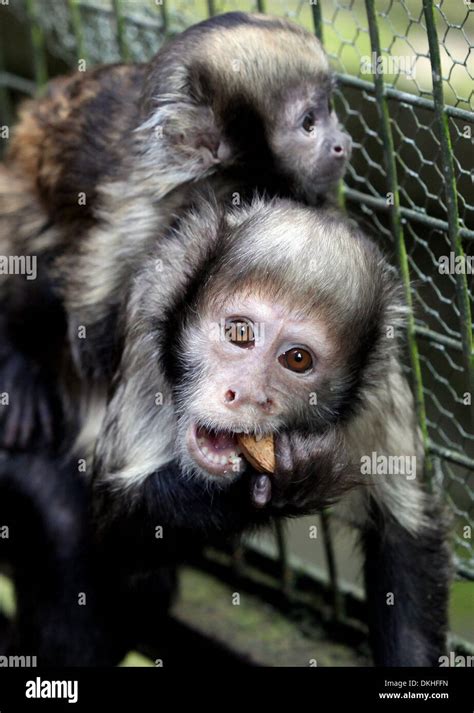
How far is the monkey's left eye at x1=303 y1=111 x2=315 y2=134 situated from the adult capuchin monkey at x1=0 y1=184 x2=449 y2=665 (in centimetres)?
55

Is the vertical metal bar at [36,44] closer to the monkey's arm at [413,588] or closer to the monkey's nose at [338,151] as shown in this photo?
the monkey's nose at [338,151]

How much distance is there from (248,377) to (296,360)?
0.56ft

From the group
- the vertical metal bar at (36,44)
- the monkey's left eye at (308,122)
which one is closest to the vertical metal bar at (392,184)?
the monkey's left eye at (308,122)

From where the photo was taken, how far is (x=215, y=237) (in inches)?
167

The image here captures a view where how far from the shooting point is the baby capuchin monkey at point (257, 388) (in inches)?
159

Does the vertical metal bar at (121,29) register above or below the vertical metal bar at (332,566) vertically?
above

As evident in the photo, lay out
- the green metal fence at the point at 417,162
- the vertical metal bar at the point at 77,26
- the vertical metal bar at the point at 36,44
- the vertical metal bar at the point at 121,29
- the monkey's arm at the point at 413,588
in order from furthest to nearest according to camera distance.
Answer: the vertical metal bar at the point at 36,44, the vertical metal bar at the point at 77,26, the vertical metal bar at the point at 121,29, the monkey's arm at the point at 413,588, the green metal fence at the point at 417,162

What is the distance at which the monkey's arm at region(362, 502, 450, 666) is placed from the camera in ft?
15.7

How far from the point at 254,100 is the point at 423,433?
1385 millimetres

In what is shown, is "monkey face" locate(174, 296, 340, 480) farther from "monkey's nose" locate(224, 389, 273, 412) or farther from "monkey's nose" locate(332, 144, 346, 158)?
"monkey's nose" locate(332, 144, 346, 158)

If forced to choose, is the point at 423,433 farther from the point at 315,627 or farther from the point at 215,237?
the point at 315,627

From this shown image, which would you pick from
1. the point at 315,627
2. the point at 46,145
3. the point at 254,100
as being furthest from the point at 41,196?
the point at 315,627

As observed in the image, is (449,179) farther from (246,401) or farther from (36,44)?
(36,44)

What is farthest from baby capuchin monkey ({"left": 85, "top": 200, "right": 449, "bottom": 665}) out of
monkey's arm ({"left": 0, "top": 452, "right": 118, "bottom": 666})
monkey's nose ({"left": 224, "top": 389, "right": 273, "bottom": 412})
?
monkey's arm ({"left": 0, "top": 452, "right": 118, "bottom": 666})
